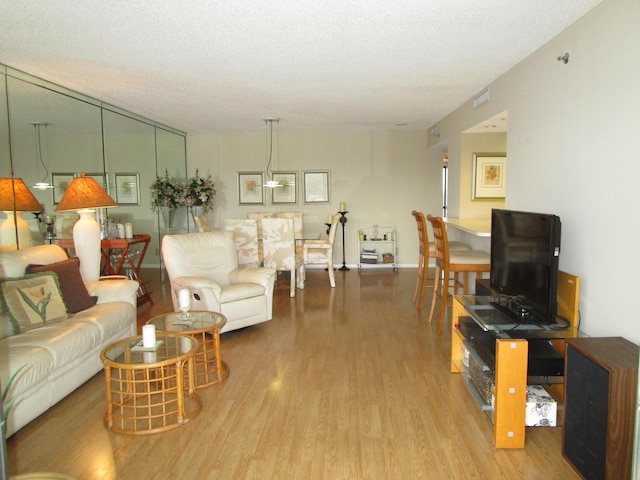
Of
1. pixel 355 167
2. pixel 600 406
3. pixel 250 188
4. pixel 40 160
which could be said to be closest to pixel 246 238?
pixel 250 188

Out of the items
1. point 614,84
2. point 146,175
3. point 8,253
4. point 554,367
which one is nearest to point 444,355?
point 554,367

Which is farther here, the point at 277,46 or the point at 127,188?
the point at 127,188

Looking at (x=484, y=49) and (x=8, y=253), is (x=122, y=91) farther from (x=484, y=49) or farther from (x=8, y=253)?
(x=484, y=49)

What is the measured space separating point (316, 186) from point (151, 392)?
19.0ft

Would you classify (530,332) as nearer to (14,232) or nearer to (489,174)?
(489,174)

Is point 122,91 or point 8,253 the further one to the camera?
point 122,91

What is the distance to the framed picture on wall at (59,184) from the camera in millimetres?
4312

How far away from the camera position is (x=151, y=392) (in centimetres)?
257

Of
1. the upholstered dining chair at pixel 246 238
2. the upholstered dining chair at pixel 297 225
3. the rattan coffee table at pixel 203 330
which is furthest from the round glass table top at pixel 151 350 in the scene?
the upholstered dining chair at pixel 297 225

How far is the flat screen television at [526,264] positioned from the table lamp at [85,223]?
11.5 ft

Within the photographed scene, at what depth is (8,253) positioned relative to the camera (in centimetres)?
339

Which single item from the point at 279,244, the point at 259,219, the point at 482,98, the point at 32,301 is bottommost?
the point at 32,301

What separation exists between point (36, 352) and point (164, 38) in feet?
7.10

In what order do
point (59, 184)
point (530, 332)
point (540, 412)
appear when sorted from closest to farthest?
point (540, 412) → point (530, 332) → point (59, 184)
